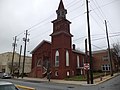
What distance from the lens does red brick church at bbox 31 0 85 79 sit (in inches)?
1485

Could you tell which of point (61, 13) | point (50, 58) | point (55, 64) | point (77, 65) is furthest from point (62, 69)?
point (61, 13)

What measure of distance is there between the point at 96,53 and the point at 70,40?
21.9 metres

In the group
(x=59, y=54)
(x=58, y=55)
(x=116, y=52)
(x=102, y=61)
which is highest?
(x=116, y=52)

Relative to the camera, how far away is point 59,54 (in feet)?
125

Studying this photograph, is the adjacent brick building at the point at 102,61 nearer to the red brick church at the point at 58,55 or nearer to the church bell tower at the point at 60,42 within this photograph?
the red brick church at the point at 58,55

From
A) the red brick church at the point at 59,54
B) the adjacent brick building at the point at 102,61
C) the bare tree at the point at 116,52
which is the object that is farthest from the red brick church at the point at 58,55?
the bare tree at the point at 116,52

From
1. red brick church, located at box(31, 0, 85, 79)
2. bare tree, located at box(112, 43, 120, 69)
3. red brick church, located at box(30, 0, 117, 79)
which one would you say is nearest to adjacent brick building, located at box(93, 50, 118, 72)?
bare tree, located at box(112, 43, 120, 69)

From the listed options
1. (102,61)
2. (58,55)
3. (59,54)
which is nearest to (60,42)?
(59,54)

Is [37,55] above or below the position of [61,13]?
below

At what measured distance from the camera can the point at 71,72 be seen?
1576 inches

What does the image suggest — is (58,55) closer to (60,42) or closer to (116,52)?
(60,42)

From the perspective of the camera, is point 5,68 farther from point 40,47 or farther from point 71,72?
point 71,72

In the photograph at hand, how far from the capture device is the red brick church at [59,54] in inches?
1485

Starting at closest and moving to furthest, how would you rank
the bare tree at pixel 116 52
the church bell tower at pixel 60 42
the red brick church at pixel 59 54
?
the church bell tower at pixel 60 42 → the red brick church at pixel 59 54 → the bare tree at pixel 116 52
